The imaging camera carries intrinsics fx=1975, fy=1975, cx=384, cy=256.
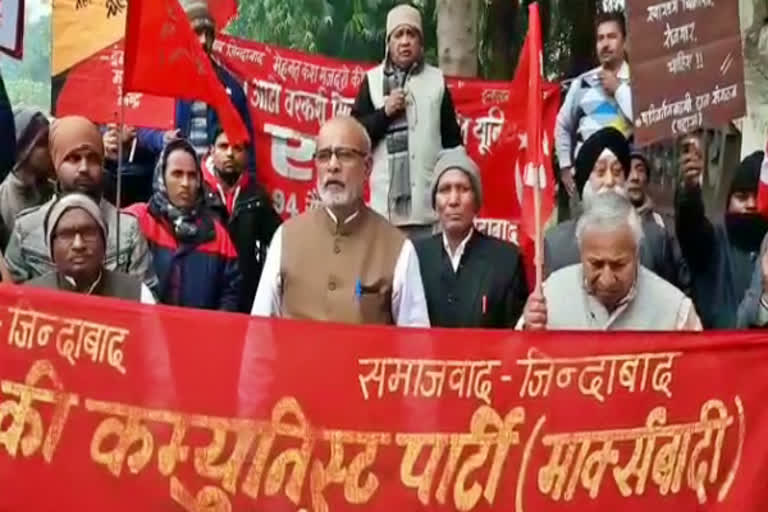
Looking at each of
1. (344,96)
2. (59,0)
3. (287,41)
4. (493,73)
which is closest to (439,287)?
(59,0)

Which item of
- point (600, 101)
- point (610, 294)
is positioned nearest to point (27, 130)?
point (600, 101)

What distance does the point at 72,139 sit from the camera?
8.08 m

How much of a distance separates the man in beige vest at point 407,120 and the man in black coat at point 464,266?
1.79m

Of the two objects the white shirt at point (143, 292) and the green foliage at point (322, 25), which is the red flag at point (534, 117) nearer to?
the white shirt at point (143, 292)

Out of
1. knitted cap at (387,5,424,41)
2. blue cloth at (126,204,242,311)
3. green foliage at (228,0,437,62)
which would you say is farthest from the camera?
green foliage at (228,0,437,62)

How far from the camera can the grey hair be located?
6.95m

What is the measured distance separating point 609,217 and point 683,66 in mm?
1780

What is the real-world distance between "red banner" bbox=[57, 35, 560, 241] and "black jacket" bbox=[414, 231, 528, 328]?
7.10 ft

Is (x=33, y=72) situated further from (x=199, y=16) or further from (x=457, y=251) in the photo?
(x=457, y=251)

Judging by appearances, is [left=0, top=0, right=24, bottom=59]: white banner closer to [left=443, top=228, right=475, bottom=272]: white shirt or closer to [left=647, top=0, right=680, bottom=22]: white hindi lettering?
[left=443, top=228, right=475, bottom=272]: white shirt

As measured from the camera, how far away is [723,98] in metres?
8.59

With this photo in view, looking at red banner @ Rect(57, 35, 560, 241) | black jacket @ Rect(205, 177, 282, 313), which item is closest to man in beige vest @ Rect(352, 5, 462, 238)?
red banner @ Rect(57, 35, 560, 241)

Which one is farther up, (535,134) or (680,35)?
(680,35)

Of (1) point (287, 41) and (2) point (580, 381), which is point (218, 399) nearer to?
(2) point (580, 381)
